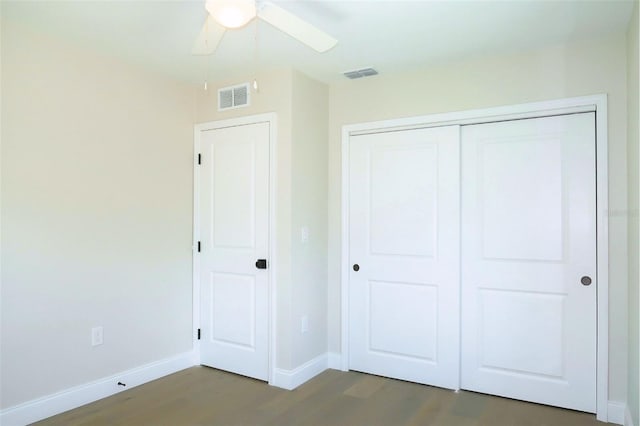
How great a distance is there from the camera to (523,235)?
3.07 m

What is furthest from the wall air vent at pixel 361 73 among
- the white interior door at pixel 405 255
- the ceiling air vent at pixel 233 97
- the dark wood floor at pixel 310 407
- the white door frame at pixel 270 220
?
the dark wood floor at pixel 310 407

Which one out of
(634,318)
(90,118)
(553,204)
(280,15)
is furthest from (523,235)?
(90,118)

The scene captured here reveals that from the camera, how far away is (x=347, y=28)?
2660mm

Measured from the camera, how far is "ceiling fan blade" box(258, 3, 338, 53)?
Result: 1.85 m

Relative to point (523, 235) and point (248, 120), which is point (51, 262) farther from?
point (523, 235)

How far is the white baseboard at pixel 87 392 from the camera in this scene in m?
2.66

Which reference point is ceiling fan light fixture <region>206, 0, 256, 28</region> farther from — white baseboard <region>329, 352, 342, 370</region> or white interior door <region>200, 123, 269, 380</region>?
white baseboard <region>329, 352, 342, 370</region>

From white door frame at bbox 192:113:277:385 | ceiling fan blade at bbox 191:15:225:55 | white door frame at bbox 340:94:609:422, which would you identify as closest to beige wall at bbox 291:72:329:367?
white door frame at bbox 192:113:277:385

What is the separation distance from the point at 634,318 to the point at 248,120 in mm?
2881

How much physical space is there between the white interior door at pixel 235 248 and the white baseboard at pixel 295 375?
131 millimetres

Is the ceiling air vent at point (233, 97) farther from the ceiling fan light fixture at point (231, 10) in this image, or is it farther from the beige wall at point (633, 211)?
the beige wall at point (633, 211)

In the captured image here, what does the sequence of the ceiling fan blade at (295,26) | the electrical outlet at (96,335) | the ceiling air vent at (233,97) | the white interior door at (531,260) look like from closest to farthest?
the ceiling fan blade at (295,26) < the white interior door at (531,260) < the electrical outlet at (96,335) < the ceiling air vent at (233,97)

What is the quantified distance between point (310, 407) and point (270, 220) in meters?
1.37

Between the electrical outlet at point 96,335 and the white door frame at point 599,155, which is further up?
the white door frame at point 599,155
